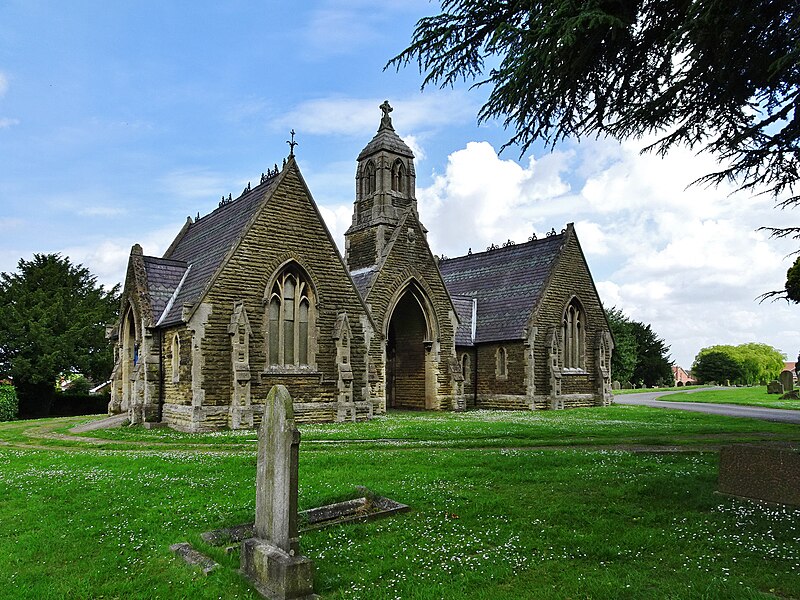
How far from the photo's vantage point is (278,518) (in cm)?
662

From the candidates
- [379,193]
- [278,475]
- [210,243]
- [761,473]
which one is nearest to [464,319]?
[379,193]

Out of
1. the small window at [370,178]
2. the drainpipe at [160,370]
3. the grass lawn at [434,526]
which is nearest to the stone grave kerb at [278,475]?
the grass lawn at [434,526]

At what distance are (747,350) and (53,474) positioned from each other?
119274 millimetres

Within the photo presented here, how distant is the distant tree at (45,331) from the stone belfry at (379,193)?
54.6ft

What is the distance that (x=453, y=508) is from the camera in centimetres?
927

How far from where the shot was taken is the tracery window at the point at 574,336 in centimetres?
3438

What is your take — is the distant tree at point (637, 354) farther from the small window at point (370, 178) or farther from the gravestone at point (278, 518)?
the gravestone at point (278, 518)

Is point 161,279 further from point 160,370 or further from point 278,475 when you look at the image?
point 278,475

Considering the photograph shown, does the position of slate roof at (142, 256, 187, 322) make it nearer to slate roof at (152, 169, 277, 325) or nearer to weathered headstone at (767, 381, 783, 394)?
slate roof at (152, 169, 277, 325)

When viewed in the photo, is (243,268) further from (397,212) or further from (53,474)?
(397,212)

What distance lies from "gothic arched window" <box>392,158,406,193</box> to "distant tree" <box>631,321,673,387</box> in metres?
46.9

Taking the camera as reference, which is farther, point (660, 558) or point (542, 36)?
point (542, 36)

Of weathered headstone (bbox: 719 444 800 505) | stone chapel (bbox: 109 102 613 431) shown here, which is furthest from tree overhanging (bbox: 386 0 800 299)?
stone chapel (bbox: 109 102 613 431)

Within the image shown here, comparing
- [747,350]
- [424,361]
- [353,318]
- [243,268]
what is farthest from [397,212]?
[747,350]
